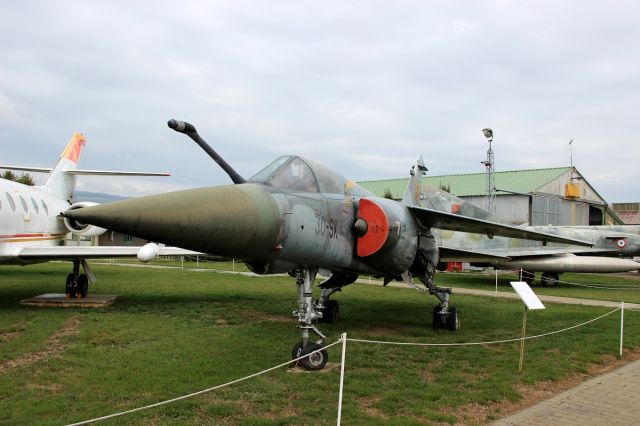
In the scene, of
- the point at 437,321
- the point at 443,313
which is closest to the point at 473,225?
the point at 443,313

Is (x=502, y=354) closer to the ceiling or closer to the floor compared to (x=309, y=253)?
closer to the floor

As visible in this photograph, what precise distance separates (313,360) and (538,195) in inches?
1283

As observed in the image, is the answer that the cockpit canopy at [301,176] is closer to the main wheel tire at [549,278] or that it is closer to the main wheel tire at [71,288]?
the main wheel tire at [71,288]

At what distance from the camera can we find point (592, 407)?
18.4 ft

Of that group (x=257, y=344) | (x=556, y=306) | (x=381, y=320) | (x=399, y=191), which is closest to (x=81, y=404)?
(x=257, y=344)

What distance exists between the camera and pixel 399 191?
44469mm

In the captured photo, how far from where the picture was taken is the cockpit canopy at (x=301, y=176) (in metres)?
6.33

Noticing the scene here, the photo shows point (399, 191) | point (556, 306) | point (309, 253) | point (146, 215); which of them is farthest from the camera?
point (399, 191)

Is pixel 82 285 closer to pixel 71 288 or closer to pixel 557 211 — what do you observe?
pixel 71 288

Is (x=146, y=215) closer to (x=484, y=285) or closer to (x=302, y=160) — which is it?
(x=302, y=160)

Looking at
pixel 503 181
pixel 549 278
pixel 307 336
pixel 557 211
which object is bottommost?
pixel 307 336

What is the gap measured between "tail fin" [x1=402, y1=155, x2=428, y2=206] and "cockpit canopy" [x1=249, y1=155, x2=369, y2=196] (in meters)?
5.18

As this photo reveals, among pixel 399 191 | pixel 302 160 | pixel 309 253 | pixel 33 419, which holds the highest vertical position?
pixel 399 191

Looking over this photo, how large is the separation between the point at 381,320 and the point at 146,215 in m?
8.10
